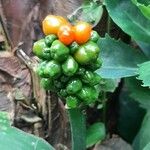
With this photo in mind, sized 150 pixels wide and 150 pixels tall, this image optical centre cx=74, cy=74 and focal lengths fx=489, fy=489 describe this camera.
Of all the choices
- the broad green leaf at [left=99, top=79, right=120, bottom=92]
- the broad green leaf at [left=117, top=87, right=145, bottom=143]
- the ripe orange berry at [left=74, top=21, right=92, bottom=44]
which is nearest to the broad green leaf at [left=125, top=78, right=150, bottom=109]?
the broad green leaf at [left=99, top=79, right=120, bottom=92]

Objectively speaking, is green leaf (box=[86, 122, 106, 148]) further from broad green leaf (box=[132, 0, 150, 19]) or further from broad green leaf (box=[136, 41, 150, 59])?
broad green leaf (box=[132, 0, 150, 19])

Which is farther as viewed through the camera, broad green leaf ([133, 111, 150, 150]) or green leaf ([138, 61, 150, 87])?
broad green leaf ([133, 111, 150, 150])

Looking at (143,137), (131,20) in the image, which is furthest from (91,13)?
(143,137)

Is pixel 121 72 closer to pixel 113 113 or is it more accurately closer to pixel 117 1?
pixel 117 1

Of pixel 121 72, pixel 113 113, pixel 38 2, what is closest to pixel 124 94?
pixel 113 113

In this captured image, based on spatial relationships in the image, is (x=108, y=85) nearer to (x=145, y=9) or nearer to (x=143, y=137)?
(x=143, y=137)

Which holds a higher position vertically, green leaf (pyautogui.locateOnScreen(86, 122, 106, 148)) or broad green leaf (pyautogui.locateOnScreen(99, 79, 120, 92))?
broad green leaf (pyautogui.locateOnScreen(99, 79, 120, 92))
